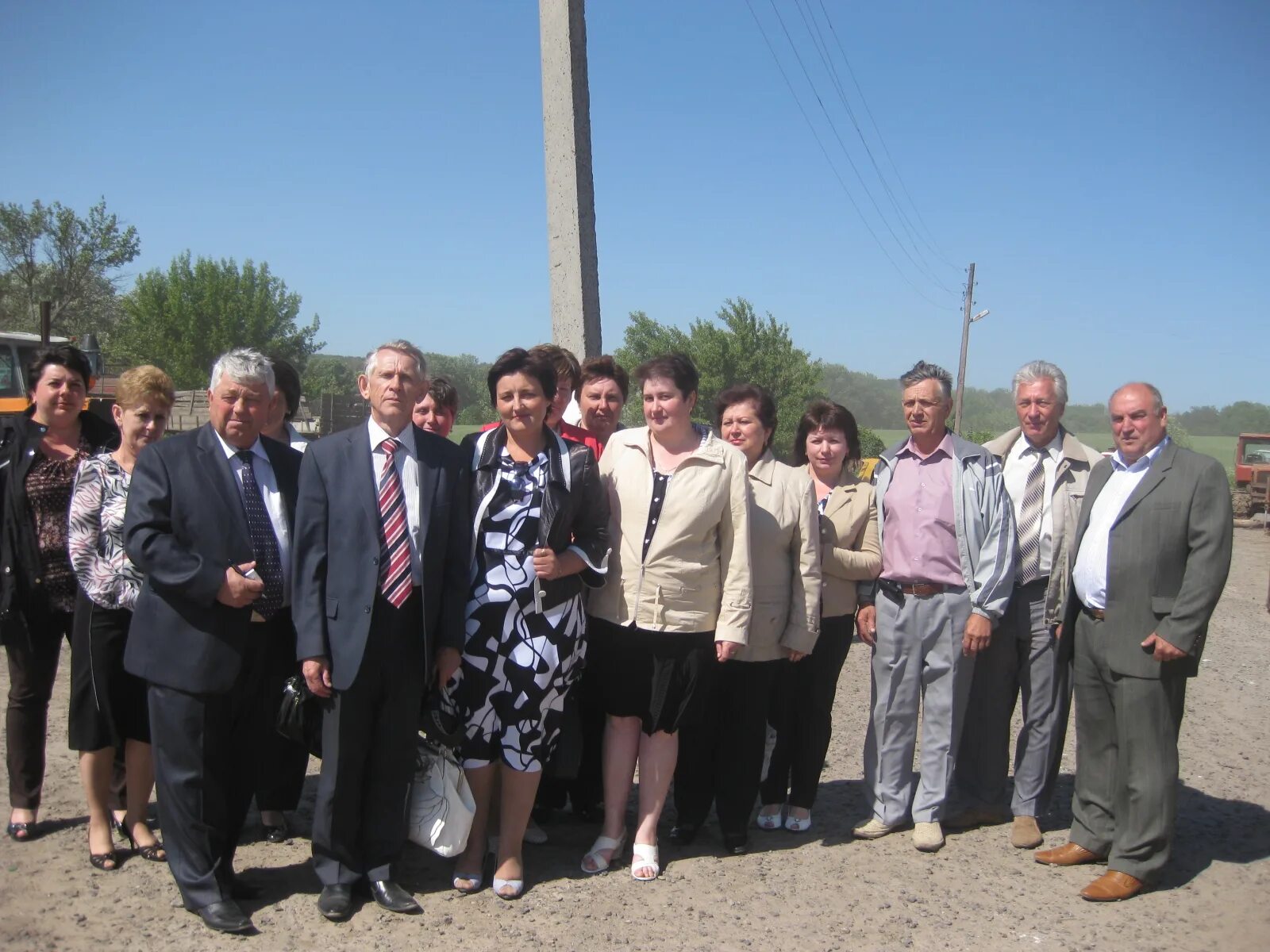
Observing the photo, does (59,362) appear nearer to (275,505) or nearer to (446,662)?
(275,505)

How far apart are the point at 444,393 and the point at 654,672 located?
1.82m

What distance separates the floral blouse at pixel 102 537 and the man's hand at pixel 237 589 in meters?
0.56

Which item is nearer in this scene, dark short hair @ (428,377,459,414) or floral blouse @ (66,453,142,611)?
floral blouse @ (66,453,142,611)

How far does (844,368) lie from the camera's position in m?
117

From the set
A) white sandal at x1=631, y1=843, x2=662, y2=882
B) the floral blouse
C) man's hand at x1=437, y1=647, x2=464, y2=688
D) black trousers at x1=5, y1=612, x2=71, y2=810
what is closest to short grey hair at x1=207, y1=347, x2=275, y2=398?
the floral blouse

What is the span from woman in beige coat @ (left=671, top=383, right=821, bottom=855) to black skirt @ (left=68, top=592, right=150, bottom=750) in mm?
2262

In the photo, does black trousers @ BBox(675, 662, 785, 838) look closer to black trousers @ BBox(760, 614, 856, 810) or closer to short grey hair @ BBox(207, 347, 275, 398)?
black trousers @ BBox(760, 614, 856, 810)

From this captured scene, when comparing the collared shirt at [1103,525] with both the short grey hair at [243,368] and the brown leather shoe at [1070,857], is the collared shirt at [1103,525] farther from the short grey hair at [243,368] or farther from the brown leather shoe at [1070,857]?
the short grey hair at [243,368]

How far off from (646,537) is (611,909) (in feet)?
4.72

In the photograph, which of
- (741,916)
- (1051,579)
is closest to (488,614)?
(741,916)

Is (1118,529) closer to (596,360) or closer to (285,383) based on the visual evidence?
(596,360)

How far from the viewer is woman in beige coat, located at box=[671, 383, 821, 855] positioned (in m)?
4.33

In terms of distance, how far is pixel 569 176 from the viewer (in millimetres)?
6527

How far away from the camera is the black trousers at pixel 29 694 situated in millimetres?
4137
